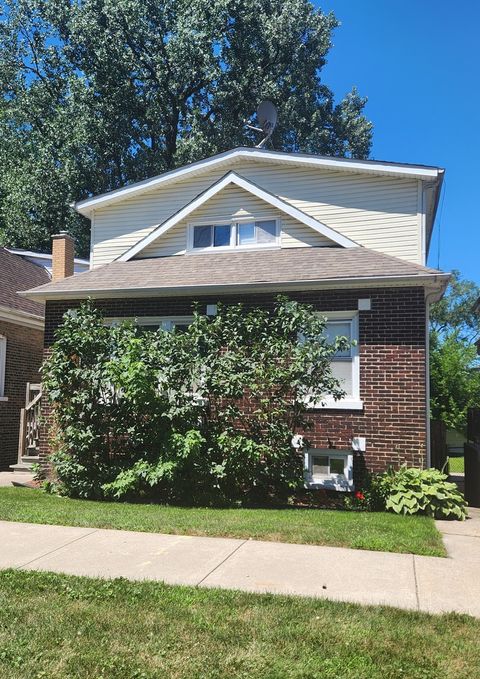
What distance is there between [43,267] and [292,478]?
1458 centimetres

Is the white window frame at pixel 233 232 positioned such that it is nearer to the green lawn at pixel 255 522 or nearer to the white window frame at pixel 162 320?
the white window frame at pixel 162 320

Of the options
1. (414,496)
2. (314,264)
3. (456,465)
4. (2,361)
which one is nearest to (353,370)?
(314,264)

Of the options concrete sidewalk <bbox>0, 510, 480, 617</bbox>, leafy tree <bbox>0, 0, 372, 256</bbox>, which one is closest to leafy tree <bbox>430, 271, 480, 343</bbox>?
leafy tree <bbox>0, 0, 372, 256</bbox>

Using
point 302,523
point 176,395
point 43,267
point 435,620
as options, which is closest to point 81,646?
point 435,620

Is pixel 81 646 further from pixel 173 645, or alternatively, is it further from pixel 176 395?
pixel 176 395

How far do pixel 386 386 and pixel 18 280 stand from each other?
1140 centimetres

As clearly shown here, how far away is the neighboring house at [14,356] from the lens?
47.1ft

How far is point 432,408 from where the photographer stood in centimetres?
2142

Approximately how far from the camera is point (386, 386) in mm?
10047

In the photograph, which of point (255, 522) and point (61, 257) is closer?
point (255, 522)

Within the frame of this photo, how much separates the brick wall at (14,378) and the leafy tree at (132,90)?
12.4m

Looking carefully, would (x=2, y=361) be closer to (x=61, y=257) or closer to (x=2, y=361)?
(x=2, y=361)

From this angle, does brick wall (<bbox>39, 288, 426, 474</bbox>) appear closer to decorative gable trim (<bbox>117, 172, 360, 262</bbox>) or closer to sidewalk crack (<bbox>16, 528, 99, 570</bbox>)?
decorative gable trim (<bbox>117, 172, 360, 262</bbox>)

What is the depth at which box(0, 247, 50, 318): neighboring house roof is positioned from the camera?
14.9 m
